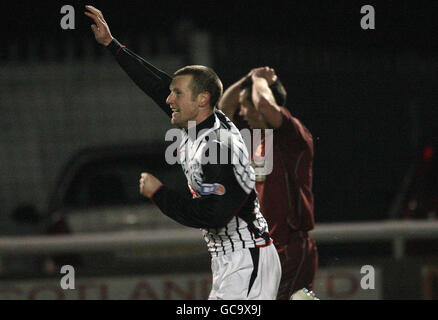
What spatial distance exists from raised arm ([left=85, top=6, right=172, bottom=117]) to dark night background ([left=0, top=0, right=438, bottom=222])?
48.0 inches

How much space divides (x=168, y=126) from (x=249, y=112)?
168 inches

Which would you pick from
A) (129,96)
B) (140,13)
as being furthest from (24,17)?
(129,96)

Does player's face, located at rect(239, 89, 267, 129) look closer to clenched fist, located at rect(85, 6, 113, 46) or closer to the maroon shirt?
the maroon shirt

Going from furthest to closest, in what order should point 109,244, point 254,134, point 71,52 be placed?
point 71,52
point 109,244
point 254,134

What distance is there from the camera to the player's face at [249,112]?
4.46 metres

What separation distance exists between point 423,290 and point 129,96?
4022mm

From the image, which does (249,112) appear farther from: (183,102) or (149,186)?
(149,186)

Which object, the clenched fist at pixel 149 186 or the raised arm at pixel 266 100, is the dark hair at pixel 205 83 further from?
the raised arm at pixel 266 100

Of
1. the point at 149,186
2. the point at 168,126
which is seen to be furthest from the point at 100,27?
the point at 168,126

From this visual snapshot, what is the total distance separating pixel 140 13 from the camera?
11.5 metres

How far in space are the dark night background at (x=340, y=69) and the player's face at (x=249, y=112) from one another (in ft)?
2.66

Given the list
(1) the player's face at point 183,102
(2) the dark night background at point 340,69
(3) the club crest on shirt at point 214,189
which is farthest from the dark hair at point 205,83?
(2) the dark night background at point 340,69

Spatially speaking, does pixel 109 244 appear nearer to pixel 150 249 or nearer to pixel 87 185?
pixel 150 249

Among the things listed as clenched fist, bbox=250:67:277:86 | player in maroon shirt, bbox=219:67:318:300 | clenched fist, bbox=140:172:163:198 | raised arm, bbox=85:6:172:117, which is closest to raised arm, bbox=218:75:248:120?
player in maroon shirt, bbox=219:67:318:300
